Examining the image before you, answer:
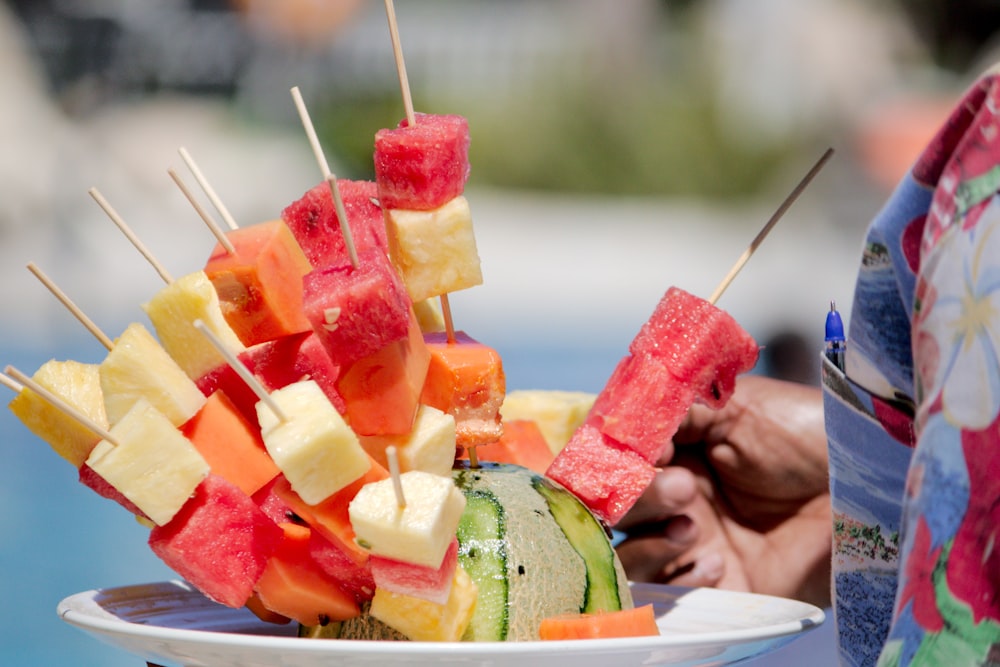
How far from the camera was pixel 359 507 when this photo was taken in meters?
0.99

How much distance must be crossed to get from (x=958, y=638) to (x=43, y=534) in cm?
417

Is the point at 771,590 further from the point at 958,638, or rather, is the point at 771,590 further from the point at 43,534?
the point at 43,534

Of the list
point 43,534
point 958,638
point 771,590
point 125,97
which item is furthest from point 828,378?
point 125,97

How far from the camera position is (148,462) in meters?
1.05

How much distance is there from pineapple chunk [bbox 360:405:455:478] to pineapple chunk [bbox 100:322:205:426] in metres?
0.19

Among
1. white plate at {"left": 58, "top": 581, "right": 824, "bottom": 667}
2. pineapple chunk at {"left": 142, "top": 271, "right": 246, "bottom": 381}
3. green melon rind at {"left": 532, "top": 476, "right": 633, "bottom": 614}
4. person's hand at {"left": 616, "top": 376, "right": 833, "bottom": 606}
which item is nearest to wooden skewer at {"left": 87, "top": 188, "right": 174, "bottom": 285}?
pineapple chunk at {"left": 142, "top": 271, "right": 246, "bottom": 381}

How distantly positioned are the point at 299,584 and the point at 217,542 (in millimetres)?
96

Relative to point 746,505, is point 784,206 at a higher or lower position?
higher

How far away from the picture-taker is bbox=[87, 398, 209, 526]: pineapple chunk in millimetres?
1044

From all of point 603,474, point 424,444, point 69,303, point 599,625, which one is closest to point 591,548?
point 603,474

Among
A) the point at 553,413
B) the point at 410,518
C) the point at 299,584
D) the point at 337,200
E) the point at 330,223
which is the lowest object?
the point at 553,413

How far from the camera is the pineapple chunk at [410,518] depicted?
3.15 ft

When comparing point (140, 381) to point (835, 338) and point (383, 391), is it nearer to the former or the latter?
point (383, 391)

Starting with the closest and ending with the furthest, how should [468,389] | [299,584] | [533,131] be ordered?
[299,584] → [468,389] → [533,131]
